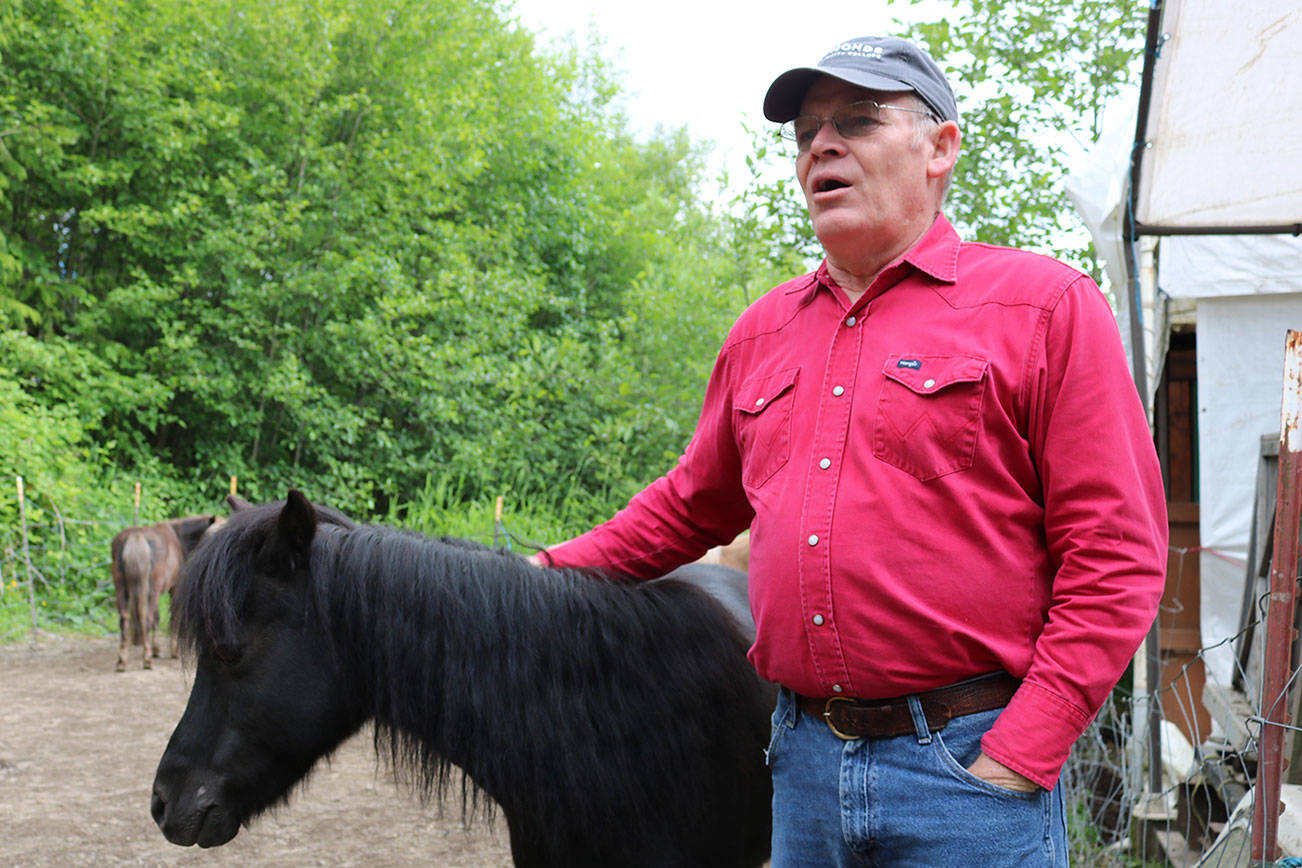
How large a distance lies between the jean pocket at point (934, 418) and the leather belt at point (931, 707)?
31 centimetres

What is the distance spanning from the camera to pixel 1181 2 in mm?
2752

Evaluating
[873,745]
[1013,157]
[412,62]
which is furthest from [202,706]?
[412,62]

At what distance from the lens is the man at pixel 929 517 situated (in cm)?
139

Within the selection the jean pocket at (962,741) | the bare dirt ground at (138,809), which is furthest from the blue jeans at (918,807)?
the bare dirt ground at (138,809)

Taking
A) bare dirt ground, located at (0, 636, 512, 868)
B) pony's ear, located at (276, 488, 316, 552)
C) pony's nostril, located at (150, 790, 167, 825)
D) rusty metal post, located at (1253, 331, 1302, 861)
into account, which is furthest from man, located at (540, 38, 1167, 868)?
bare dirt ground, located at (0, 636, 512, 868)

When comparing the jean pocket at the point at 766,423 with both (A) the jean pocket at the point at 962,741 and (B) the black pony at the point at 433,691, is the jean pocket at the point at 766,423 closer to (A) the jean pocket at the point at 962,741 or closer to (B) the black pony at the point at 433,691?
(A) the jean pocket at the point at 962,741

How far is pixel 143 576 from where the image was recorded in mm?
8727

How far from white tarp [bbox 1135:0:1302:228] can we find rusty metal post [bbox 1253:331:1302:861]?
121cm

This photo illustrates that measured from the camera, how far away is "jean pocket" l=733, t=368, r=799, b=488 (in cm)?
166

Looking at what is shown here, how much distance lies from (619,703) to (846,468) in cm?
88

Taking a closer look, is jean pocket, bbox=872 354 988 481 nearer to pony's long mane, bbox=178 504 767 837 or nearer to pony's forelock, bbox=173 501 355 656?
pony's long mane, bbox=178 504 767 837

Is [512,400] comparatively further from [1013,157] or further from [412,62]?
[1013,157]

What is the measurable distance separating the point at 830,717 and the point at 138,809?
4.72m

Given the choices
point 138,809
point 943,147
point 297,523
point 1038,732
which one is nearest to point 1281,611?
point 1038,732
